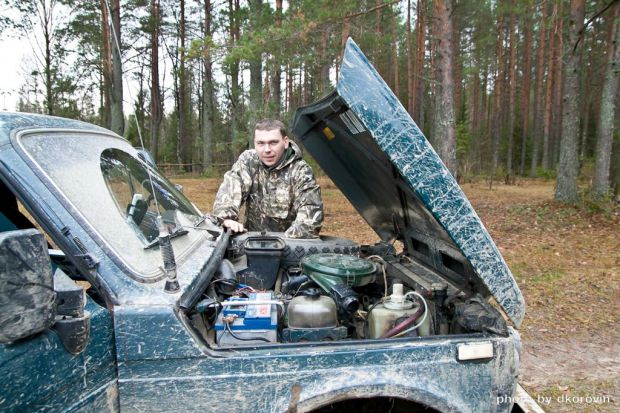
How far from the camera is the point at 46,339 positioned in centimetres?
130

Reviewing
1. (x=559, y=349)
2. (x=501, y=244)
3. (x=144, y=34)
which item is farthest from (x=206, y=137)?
(x=559, y=349)

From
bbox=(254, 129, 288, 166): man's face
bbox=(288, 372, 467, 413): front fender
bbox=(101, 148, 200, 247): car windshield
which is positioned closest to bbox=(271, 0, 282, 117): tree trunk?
bbox=(254, 129, 288, 166): man's face

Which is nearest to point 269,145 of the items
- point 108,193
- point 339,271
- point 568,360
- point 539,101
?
point 339,271

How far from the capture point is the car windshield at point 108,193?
5.26 feet

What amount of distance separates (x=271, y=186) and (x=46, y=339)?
2589 mm

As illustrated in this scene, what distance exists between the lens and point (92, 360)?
4.60 ft

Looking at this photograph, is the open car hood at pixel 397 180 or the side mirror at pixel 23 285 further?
the open car hood at pixel 397 180

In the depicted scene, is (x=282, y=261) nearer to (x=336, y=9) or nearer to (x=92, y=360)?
(x=92, y=360)

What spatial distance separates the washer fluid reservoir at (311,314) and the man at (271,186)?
146cm

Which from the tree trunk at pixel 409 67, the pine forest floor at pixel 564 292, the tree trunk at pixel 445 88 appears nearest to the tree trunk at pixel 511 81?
the tree trunk at pixel 409 67

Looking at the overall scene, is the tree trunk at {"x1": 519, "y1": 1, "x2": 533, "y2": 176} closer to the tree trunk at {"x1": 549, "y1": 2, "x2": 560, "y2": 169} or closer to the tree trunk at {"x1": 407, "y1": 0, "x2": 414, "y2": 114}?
the tree trunk at {"x1": 549, "y1": 2, "x2": 560, "y2": 169}

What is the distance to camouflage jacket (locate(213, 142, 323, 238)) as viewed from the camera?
11.7 ft

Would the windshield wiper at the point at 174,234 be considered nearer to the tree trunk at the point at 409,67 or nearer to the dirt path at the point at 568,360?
the dirt path at the point at 568,360

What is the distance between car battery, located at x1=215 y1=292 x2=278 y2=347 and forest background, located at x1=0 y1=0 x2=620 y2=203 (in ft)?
12.9
